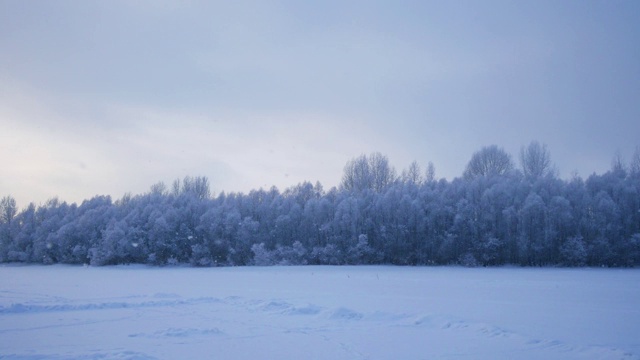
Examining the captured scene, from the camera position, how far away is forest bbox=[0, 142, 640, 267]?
2183 inches

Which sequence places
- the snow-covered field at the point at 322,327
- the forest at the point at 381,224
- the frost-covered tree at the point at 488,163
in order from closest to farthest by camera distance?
the snow-covered field at the point at 322,327 → the forest at the point at 381,224 → the frost-covered tree at the point at 488,163

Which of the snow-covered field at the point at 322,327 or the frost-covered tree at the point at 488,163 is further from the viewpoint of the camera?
the frost-covered tree at the point at 488,163

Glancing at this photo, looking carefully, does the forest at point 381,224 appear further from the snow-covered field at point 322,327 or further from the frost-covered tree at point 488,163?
the snow-covered field at point 322,327

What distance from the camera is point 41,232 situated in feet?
270

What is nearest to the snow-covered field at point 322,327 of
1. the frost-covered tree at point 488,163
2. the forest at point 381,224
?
the forest at point 381,224

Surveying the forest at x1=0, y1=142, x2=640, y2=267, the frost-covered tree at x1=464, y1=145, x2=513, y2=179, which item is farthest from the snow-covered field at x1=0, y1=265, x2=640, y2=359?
the frost-covered tree at x1=464, y1=145, x2=513, y2=179

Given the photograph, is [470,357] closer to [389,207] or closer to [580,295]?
[580,295]

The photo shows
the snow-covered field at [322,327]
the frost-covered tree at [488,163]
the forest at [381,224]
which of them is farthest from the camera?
the frost-covered tree at [488,163]

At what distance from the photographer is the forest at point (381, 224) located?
5544 centimetres

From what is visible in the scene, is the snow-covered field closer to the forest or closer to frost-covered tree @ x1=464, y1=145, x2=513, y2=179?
the forest

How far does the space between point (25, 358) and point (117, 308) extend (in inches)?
352

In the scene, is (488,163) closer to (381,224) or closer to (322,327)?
(381,224)

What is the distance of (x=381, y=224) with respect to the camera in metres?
64.9

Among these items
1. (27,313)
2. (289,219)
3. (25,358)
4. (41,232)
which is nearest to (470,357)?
(25,358)
